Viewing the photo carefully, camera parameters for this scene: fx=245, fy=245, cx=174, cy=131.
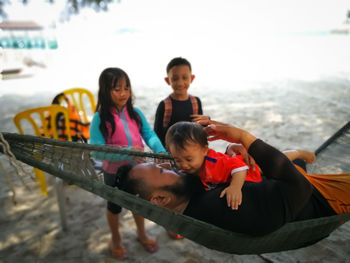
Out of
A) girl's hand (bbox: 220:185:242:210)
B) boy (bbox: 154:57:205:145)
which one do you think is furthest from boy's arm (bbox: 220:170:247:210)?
boy (bbox: 154:57:205:145)

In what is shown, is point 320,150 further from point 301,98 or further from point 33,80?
point 33,80

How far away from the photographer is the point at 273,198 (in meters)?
0.87

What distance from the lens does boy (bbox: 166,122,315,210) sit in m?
0.93

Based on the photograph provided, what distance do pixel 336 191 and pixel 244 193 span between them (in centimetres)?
51

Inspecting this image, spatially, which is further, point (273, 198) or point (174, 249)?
point (174, 249)

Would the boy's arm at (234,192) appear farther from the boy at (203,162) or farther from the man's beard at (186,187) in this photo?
the man's beard at (186,187)

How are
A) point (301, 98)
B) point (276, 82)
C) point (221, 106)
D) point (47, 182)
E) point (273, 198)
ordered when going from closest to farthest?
point (273, 198) < point (47, 182) < point (221, 106) < point (301, 98) < point (276, 82)

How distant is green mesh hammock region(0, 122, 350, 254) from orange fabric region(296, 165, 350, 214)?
1.7 inches

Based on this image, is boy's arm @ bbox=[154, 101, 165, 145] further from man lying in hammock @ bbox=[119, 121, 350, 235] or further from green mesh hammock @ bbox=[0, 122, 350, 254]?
man lying in hammock @ bbox=[119, 121, 350, 235]

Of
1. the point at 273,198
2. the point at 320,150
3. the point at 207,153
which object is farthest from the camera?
the point at 320,150

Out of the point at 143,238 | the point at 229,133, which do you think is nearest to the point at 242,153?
the point at 229,133

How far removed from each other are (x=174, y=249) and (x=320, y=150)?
1.39 metres

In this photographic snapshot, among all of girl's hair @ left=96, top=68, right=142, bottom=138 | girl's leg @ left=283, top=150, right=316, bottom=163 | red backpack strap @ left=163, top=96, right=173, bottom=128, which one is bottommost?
girl's leg @ left=283, top=150, right=316, bottom=163

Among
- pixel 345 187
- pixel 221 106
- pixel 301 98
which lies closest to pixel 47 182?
pixel 345 187
